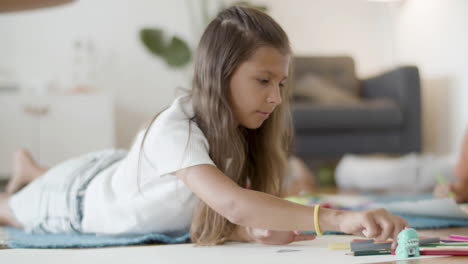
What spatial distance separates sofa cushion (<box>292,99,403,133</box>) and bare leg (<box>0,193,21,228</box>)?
67.2 inches

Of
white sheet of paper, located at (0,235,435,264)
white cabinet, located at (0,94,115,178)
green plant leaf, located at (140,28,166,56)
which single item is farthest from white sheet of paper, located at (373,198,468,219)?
green plant leaf, located at (140,28,166,56)

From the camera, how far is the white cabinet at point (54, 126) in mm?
3016

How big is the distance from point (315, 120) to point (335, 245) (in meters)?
1.96

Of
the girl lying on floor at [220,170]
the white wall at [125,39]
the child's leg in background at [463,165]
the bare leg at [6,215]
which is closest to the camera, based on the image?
the girl lying on floor at [220,170]

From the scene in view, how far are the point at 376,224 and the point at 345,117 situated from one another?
224 centimetres

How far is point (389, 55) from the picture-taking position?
13.4ft

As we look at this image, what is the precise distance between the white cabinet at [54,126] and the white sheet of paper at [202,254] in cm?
202

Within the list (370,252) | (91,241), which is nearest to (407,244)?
(370,252)

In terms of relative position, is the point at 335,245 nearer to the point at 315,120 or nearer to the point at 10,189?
the point at 10,189

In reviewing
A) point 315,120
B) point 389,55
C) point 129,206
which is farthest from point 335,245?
point 389,55

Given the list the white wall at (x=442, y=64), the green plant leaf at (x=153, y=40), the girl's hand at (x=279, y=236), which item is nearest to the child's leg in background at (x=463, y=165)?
the girl's hand at (x=279, y=236)

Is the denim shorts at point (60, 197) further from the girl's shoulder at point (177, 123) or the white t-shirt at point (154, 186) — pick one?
the girl's shoulder at point (177, 123)

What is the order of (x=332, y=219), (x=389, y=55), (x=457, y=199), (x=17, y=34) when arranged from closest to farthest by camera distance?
(x=332, y=219) → (x=457, y=199) → (x=17, y=34) → (x=389, y=55)

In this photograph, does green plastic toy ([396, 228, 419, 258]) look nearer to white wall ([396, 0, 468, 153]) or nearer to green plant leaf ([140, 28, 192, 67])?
white wall ([396, 0, 468, 153])
